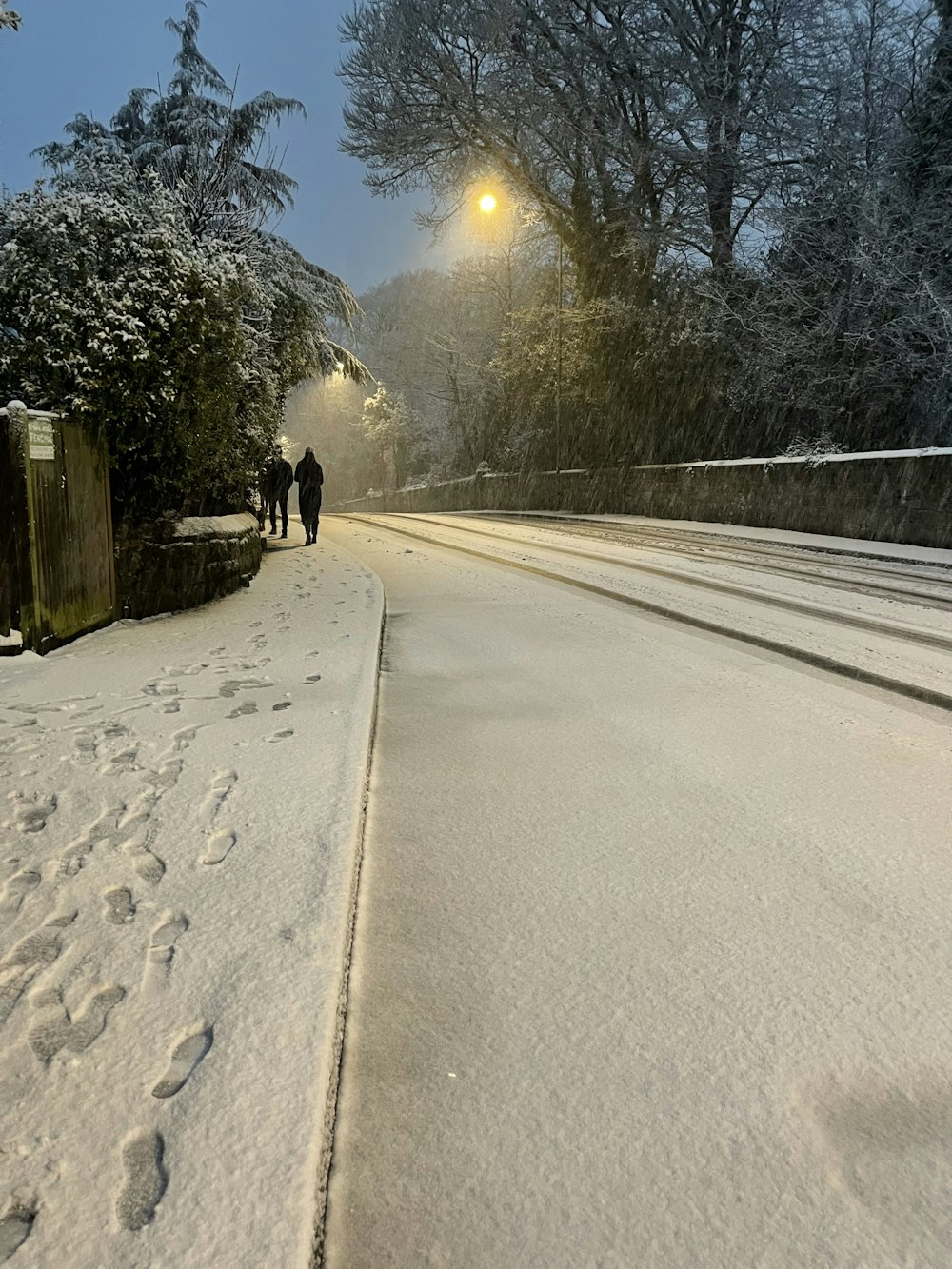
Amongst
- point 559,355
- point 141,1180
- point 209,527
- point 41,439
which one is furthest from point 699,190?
point 141,1180

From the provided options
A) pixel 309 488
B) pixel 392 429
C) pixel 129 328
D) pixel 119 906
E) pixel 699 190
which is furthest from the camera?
pixel 392 429

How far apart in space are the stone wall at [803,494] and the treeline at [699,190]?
185 centimetres

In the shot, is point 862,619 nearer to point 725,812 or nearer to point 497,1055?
point 725,812

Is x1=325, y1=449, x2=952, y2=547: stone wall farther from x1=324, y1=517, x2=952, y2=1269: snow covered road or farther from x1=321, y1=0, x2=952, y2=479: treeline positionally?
x1=324, y1=517, x2=952, y2=1269: snow covered road

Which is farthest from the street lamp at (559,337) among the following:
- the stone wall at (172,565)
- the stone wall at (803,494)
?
the stone wall at (172,565)

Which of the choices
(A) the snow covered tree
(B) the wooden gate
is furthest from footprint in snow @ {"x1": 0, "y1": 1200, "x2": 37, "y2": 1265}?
(A) the snow covered tree

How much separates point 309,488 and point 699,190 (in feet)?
48.0

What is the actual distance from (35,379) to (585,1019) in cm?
575

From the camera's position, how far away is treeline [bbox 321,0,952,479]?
15.8 meters

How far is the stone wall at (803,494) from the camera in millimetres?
11602

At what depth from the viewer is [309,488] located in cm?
1347

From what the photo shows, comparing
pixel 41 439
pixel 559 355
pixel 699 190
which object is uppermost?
pixel 699 190

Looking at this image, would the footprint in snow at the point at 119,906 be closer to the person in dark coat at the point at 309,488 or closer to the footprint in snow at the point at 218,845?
the footprint in snow at the point at 218,845

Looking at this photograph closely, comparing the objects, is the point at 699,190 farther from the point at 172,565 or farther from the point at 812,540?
the point at 172,565
